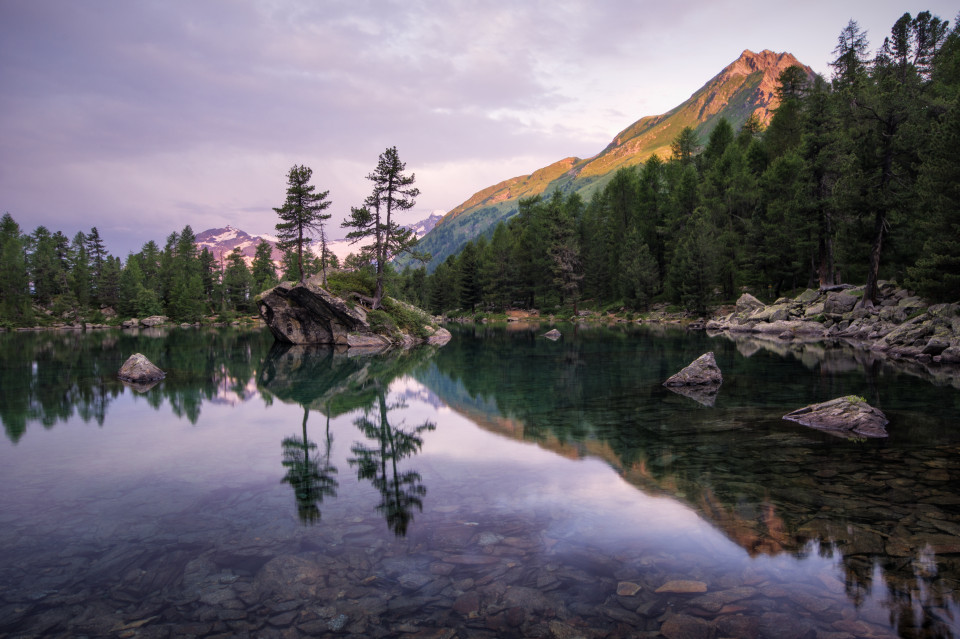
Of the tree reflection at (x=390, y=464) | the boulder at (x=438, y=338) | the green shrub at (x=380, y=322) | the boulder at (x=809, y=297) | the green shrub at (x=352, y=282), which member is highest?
the green shrub at (x=352, y=282)

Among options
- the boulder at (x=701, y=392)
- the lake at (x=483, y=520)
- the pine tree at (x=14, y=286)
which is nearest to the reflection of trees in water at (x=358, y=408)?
the lake at (x=483, y=520)

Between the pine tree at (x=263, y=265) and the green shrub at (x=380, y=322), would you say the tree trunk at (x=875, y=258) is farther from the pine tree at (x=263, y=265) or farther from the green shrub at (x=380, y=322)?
the pine tree at (x=263, y=265)

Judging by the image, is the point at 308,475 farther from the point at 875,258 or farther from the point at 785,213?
the point at 785,213

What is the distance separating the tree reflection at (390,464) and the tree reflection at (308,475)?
2.39 feet

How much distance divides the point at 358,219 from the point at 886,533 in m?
47.2

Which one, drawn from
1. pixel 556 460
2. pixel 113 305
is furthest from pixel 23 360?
pixel 113 305

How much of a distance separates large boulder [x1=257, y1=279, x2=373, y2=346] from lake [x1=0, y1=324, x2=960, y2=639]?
85.9ft

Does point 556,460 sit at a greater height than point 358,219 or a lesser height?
lesser

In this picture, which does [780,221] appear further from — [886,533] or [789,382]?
[886,533]

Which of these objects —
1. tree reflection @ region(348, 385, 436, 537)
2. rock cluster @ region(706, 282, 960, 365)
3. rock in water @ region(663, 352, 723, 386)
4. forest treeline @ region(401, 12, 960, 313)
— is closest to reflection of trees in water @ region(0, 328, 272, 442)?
tree reflection @ region(348, 385, 436, 537)

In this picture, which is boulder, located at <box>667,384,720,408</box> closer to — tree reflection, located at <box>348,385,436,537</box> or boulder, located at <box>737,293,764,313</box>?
tree reflection, located at <box>348,385,436,537</box>

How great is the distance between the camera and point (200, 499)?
9484mm

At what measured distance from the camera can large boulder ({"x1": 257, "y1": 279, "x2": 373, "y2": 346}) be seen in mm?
44250

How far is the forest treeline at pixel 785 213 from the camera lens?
35.0 m
